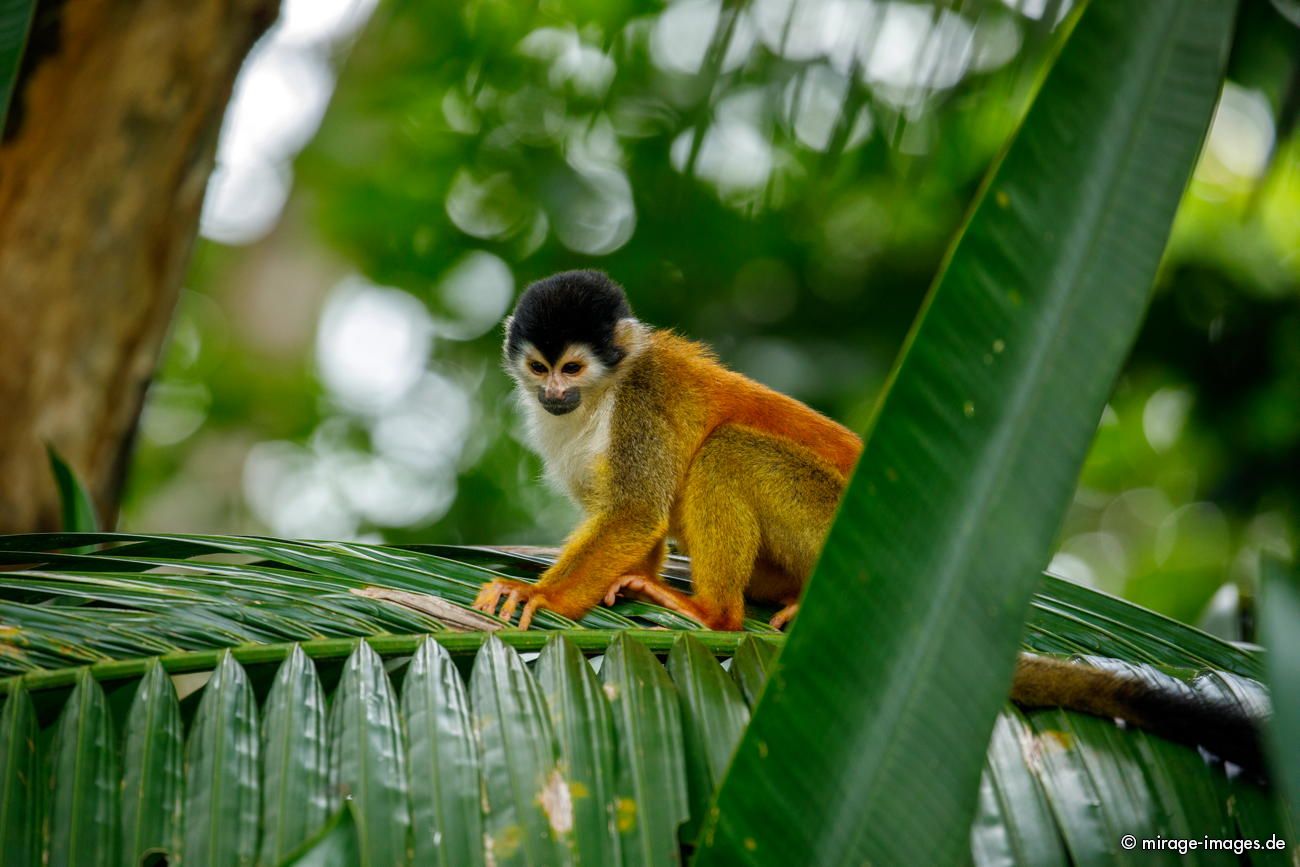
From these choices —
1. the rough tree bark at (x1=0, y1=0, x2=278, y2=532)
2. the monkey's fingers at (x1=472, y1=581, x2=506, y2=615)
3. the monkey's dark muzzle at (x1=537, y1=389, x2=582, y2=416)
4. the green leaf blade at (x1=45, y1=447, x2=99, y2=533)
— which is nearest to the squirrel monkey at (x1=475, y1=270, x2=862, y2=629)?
the monkey's dark muzzle at (x1=537, y1=389, x2=582, y2=416)

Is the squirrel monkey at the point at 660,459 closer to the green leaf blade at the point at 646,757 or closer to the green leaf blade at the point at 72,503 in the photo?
the green leaf blade at the point at 646,757

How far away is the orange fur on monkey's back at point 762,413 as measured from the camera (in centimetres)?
364

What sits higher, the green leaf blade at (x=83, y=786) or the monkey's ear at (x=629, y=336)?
the monkey's ear at (x=629, y=336)

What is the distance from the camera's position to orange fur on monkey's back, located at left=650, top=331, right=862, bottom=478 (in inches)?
143

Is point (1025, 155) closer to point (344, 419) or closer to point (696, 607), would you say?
point (696, 607)

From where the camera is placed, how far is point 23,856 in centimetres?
150

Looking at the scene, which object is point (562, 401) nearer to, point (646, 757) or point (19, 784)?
point (646, 757)

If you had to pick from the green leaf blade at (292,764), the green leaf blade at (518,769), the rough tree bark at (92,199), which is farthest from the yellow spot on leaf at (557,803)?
the rough tree bark at (92,199)

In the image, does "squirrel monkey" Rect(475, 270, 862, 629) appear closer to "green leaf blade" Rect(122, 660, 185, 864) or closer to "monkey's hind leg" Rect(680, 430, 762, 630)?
"monkey's hind leg" Rect(680, 430, 762, 630)

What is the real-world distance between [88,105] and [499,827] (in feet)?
12.5

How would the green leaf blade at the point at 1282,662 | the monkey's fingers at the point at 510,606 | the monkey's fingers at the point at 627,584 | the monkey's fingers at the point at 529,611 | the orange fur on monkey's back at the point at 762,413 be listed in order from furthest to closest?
the orange fur on monkey's back at the point at 762,413, the monkey's fingers at the point at 627,584, the monkey's fingers at the point at 510,606, the monkey's fingers at the point at 529,611, the green leaf blade at the point at 1282,662

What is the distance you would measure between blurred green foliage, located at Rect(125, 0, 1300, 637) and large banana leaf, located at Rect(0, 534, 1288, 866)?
8.45 feet

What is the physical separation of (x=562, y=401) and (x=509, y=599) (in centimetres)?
133

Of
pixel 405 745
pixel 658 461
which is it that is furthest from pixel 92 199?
pixel 405 745
